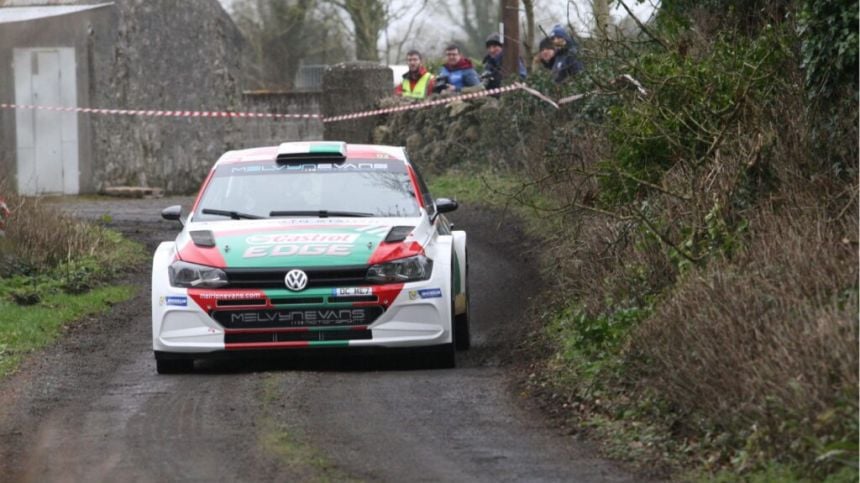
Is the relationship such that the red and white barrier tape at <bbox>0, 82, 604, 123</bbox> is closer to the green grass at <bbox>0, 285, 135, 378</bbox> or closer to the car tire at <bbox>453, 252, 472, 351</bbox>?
the green grass at <bbox>0, 285, 135, 378</bbox>

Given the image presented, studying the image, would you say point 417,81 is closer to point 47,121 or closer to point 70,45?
point 70,45

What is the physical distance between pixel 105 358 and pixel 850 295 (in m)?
6.53

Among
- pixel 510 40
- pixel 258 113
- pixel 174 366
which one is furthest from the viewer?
pixel 258 113

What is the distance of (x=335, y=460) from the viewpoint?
819 centimetres

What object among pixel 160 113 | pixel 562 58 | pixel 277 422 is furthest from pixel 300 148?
pixel 160 113

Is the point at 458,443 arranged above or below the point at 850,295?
below

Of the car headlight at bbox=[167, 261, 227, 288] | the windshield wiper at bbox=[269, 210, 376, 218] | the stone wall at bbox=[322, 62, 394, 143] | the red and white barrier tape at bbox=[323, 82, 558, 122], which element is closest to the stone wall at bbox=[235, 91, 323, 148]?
the stone wall at bbox=[322, 62, 394, 143]

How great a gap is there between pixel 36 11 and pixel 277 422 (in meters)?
22.0

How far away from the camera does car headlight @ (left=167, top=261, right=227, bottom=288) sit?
11.3 metres

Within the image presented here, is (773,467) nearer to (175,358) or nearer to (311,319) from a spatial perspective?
(311,319)

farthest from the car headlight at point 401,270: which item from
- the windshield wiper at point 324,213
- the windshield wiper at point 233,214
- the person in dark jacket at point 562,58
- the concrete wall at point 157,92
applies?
the concrete wall at point 157,92

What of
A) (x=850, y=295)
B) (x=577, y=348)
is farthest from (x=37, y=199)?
(x=850, y=295)

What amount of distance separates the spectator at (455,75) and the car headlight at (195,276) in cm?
1648

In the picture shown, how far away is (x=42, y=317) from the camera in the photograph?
47.7 ft
